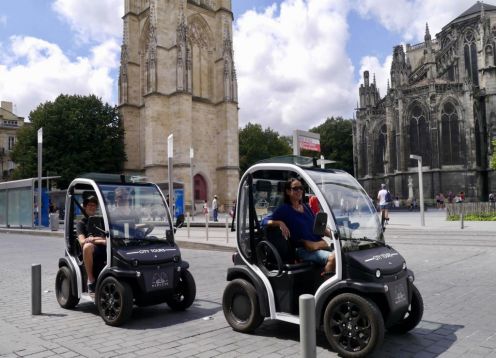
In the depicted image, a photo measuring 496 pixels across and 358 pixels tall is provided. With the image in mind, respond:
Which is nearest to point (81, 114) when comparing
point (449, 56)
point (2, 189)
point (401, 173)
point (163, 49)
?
point (163, 49)

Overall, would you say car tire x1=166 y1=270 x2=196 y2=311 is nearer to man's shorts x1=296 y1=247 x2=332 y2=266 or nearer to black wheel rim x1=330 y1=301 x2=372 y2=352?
man's shorts x1=296 y1=247 x2=332 y2=266

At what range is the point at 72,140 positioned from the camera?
39.7 m

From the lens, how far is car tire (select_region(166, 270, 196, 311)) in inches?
247

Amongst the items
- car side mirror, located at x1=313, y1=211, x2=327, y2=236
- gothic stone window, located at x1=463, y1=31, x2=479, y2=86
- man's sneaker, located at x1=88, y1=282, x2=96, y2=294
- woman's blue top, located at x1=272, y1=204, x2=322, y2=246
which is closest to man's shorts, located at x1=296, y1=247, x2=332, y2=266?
woman's blue top, located at x1=272, y1=204, x2=322, y2=246

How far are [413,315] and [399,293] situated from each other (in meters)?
0.66

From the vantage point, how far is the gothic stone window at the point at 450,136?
44.4m

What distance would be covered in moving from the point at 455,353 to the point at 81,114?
41.5 meters

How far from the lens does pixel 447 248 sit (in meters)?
12.6

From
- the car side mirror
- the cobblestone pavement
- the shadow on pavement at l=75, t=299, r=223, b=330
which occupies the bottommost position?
the shadow on pavement at l=75, t=299, r=223, b=330

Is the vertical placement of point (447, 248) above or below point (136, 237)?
below

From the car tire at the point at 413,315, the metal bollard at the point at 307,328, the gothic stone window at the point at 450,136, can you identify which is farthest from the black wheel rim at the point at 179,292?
the gothic stone window at the point at 450,136

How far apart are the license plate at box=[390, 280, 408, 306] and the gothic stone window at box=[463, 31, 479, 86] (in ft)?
164

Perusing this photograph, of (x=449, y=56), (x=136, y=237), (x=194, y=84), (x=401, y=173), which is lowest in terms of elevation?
(x=136, y=237)

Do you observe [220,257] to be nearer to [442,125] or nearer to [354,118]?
[442,125]
